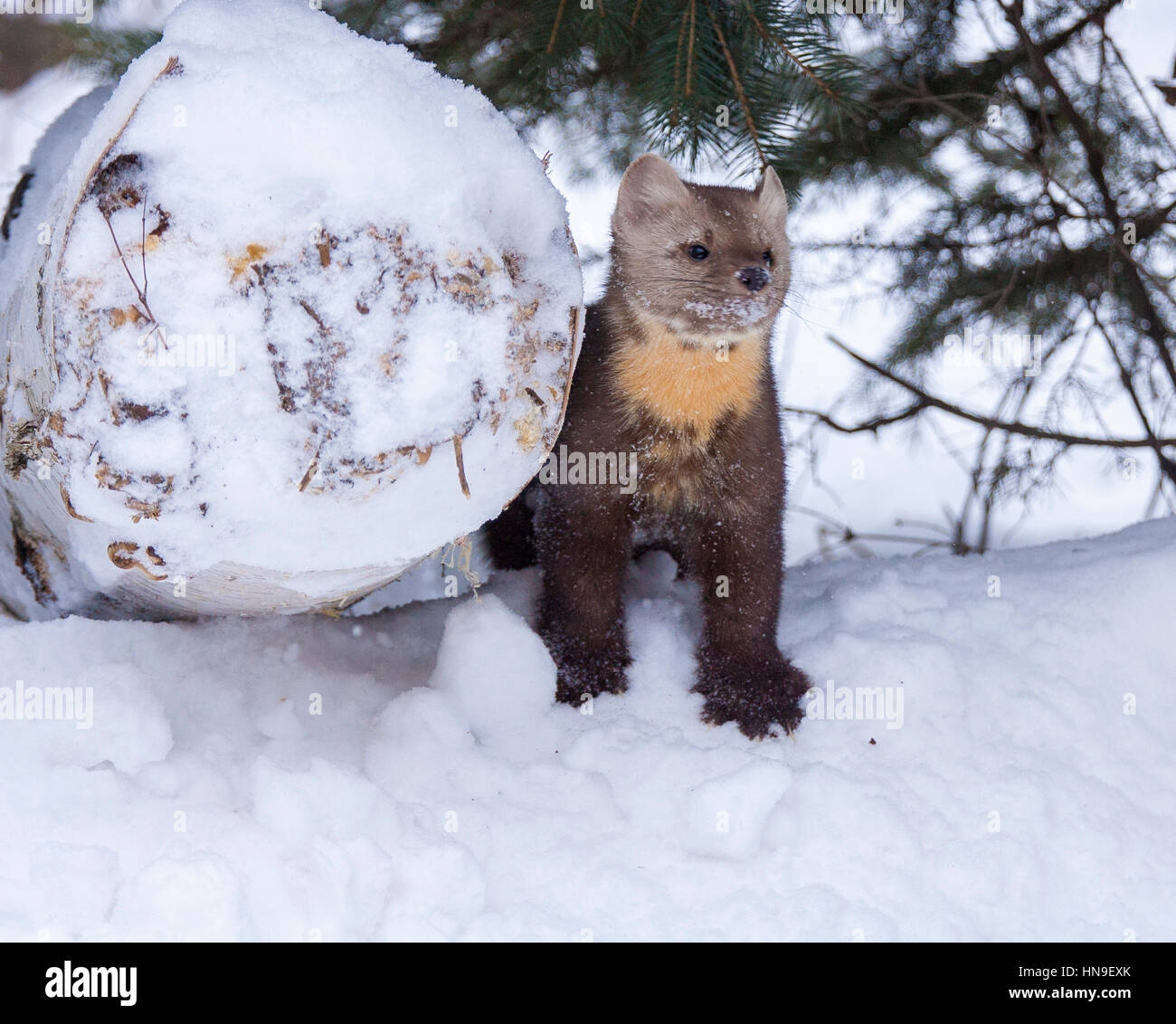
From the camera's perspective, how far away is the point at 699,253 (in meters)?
2.33

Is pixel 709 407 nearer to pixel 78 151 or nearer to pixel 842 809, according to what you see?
pixel 842 809

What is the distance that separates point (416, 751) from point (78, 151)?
1.21 m

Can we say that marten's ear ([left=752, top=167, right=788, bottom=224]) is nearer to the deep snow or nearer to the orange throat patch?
the orange throat patch

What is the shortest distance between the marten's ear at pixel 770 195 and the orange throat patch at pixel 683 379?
1.23 ft

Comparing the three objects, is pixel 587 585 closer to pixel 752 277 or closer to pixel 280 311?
pixel 752 277

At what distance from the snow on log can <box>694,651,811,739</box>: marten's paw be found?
796 mm

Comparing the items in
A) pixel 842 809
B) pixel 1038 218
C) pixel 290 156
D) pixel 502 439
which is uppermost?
pixel 1038 218

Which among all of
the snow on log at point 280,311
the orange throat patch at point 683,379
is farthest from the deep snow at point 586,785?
the orange throat patch at point 683,379

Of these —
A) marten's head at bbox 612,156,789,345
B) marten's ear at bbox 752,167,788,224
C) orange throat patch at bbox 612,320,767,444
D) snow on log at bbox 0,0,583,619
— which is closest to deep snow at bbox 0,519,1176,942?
snow on log at bbox 0,0,583,619

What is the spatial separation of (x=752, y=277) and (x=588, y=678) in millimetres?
937

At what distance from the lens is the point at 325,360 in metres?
1.54

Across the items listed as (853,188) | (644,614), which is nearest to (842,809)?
(644,614)

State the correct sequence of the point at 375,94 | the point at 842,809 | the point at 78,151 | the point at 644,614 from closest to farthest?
the point at 375,94
the point at 78,151
the point at 842,809
the point at 644,614

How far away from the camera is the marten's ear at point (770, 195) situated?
8.13 ft
